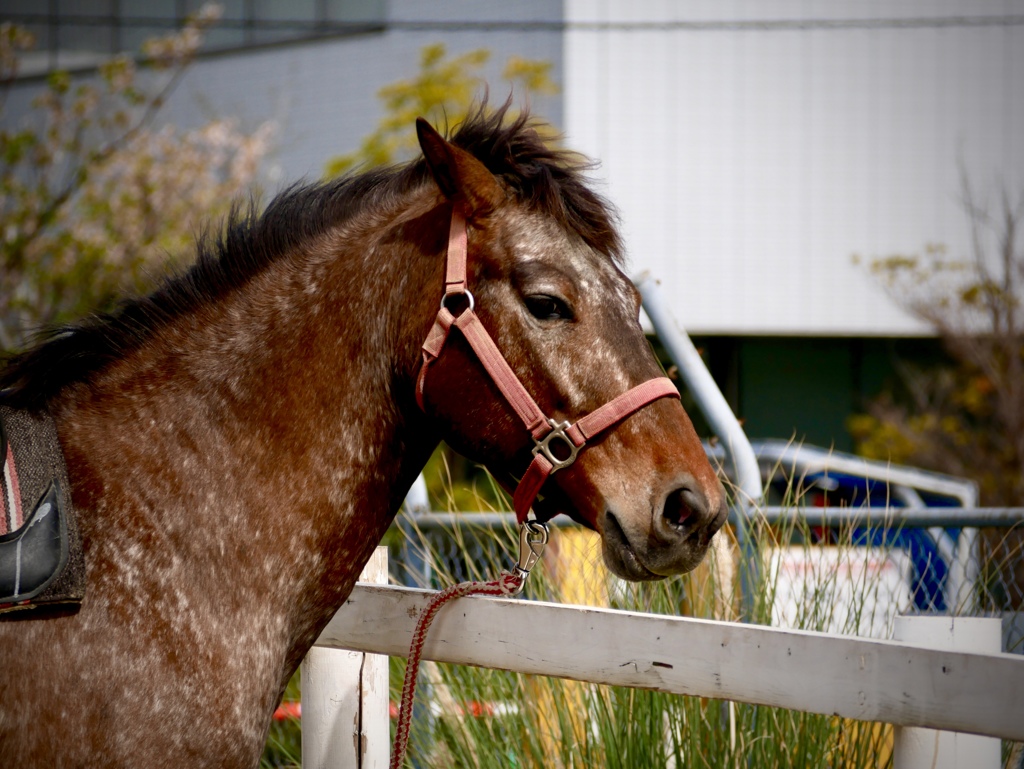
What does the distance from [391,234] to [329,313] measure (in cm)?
24

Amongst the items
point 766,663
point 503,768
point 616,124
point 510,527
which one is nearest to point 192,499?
point 766,663

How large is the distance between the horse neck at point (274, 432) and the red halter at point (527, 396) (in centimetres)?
6

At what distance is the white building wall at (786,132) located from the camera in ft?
45.7

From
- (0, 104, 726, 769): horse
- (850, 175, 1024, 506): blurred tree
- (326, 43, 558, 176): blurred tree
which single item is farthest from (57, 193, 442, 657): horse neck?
(326, 43, 558, 176): blurred tree

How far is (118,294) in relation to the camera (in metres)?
2.49

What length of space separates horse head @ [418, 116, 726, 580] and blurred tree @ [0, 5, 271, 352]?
8.27 meters

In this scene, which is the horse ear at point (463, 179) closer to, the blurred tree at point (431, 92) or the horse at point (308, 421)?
the horse at point (308, 421)

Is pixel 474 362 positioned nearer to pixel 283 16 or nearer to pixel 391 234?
pixel 391 234

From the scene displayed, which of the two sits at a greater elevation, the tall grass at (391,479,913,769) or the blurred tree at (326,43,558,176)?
the blurred tree at (326,43,558,176)

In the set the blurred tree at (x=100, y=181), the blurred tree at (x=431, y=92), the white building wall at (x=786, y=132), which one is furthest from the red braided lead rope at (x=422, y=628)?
the white building wall at (x=786, y=132)

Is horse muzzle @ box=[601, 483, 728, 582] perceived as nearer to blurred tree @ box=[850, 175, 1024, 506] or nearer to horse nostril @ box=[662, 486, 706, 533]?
horse nostril @ box=[662, 486, 706, 533]

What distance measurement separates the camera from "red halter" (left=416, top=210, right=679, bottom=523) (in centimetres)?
213

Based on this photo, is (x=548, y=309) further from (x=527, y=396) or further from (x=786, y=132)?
(x=786, y=132)

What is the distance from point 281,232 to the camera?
2.42 meters
